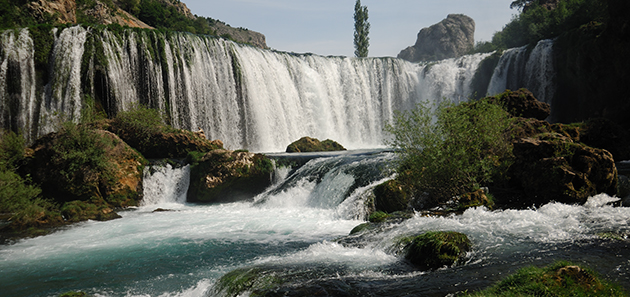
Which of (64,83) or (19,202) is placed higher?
(64,83)

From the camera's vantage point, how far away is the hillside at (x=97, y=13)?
2707cm

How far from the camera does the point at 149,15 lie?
44.7m

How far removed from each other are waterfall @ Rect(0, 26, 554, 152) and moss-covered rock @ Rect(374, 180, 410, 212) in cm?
1469

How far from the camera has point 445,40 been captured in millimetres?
92062

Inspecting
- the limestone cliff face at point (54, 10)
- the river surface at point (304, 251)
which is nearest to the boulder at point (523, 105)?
the river surface at point (304, 251)

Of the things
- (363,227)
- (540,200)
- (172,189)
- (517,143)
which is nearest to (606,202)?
(540,200)

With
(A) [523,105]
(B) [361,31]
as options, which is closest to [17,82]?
(A) [523,105]

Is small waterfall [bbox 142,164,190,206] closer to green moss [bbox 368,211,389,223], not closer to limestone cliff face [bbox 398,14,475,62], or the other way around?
green moss [bbox 368,211,389,223]

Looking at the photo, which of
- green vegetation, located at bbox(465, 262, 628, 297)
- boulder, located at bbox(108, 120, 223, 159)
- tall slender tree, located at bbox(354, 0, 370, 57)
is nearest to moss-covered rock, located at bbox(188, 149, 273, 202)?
boulder, located at bbox(108, 120, 223, 159)

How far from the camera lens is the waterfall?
21266 millimetres

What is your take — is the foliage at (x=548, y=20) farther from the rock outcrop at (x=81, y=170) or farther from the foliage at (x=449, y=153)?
the rock outcrop at (x=81, y=170)

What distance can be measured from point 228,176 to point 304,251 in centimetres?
922

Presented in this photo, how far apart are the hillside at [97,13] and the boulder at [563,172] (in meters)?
25.5

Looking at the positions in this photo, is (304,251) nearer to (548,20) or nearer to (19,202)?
(19,202)
